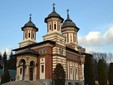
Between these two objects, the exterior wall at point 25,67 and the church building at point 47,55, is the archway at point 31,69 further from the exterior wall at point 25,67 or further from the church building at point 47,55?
the exterior wall at point 25,67

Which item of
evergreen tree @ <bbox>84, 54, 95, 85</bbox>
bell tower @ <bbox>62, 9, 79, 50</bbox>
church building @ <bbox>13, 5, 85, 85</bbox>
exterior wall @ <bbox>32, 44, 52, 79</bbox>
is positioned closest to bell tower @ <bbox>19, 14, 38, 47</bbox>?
church building @ <bbox>13, 5, 85, 85</bbox>

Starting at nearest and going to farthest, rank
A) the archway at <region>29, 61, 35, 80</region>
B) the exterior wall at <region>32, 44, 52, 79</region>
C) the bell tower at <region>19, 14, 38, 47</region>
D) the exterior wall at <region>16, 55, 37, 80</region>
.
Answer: the exterior wall at <region>16, 55, 37, 80</region>, the exterior wall at <region>32, 44, 52, 79</region>, the archway at <region>29, 61, 35, 80</region>, the bell tower at <region>19, 14, 38, 47</region>

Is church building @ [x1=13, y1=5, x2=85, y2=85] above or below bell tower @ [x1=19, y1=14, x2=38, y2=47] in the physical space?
below

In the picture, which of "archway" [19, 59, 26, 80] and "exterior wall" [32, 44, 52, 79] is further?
"archway" [19, 59, 26, 80]

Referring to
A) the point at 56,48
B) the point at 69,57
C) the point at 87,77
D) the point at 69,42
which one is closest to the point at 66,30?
the point at 69,42

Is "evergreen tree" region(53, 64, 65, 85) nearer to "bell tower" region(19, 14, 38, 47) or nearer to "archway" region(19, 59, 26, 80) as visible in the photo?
"archway" region(19, 59, 26, 80)

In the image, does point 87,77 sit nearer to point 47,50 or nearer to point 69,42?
point 47,50

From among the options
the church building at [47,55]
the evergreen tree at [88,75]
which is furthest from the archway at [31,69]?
the evergreen tree at [88,75]

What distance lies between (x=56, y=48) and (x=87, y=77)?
301 inches

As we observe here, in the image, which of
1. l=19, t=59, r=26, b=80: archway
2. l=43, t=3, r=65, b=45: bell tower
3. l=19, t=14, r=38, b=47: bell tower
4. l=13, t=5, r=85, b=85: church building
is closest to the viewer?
l=13, t=5, r=85, b=85: church building

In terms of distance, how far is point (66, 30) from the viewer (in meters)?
48.3

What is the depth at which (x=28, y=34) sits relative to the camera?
4541 cm

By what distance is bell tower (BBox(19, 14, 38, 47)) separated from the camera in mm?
44847

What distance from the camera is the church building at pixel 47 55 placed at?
38.0 metres
